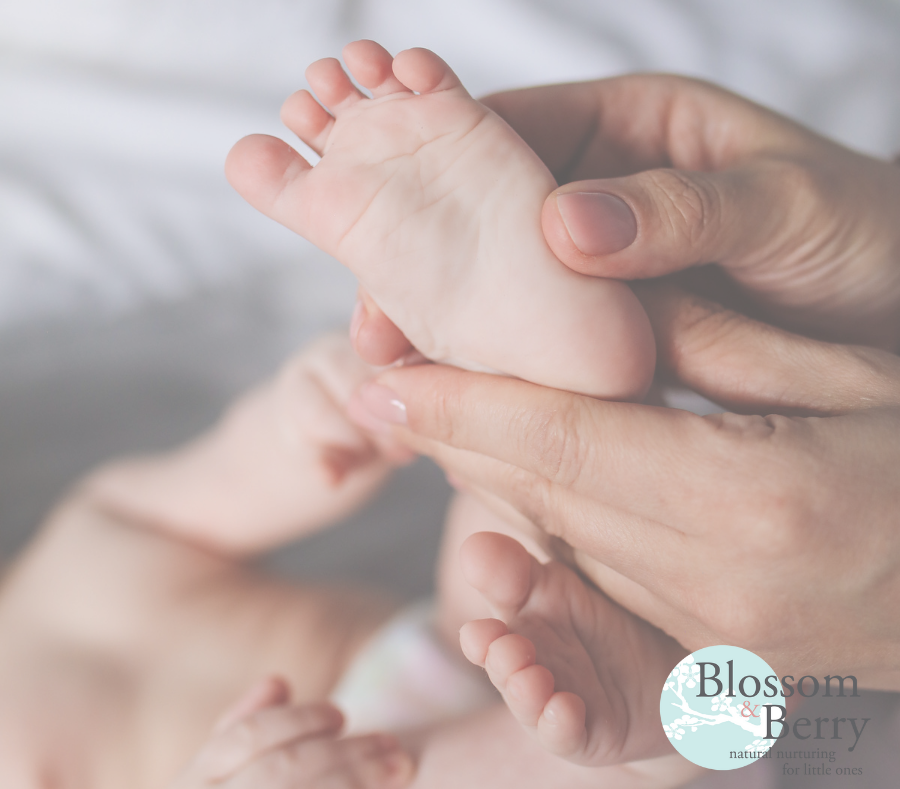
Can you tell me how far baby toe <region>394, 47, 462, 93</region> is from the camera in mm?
556

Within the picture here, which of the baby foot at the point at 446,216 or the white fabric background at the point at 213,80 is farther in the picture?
the white fabric background at the point at 213,80

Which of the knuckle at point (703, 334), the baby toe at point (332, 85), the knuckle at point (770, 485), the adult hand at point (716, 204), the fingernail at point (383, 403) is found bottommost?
the fingernail at point (383, 403)

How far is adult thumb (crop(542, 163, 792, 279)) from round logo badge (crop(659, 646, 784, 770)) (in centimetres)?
32

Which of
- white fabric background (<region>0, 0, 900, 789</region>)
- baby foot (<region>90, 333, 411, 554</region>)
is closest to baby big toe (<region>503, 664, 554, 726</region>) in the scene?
baby foot (<region>90, 333, 411, 554</region>)

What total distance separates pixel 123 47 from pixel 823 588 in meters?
1.31

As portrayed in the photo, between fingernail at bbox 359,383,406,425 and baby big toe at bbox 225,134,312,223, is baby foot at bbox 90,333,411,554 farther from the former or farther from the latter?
baby big toe at bbox 225,134,312,223

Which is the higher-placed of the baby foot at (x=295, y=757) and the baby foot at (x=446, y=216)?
the baby foot at (x=446, y=216)

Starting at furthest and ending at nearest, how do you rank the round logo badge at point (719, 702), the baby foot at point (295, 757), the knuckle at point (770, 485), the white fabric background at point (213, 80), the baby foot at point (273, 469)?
the white fabric background at point (213, 80)
the baby foot at point (273, 469)
the baby foot at point (295, 757)
the round logo badge at point (719, 702)
the knuckle at point (770, 485)

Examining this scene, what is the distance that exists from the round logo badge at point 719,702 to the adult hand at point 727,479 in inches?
0.8

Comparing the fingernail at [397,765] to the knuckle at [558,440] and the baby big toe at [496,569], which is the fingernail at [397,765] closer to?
the baby big toe at [496,569]

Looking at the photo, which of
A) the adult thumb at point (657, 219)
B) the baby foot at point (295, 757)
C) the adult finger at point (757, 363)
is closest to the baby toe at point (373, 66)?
the adult thumb at point (657, 219)

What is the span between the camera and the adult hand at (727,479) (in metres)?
0.52

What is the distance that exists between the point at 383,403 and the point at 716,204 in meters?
0.34

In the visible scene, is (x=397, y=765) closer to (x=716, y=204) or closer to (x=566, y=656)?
(x=566, y=656)
